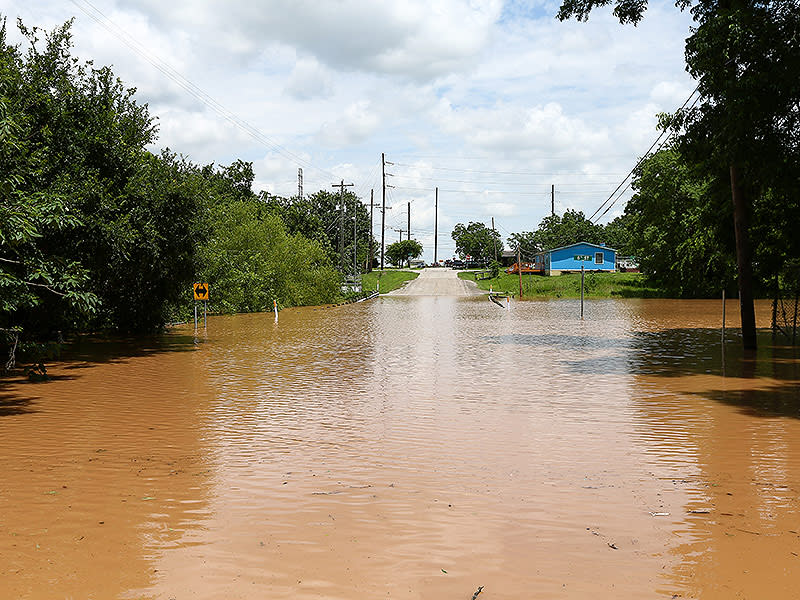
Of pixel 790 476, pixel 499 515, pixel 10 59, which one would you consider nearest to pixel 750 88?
pixel 790 476

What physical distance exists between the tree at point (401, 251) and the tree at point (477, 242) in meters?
10.7

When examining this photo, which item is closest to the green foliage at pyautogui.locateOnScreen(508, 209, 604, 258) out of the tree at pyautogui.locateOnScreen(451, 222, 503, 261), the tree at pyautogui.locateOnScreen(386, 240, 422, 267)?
the tree at pyautogui.locateOnScreen(451, 222, 503, 261)

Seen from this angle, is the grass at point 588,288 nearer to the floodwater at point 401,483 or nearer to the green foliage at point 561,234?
the green foliage at point 561,234


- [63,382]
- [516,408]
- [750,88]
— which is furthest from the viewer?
[750,88]

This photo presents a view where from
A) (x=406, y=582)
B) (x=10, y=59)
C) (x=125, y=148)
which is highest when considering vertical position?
(x=10, y=59)

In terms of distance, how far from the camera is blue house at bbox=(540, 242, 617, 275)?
4008 inches

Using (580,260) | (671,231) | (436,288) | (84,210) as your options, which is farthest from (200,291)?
(580,260)

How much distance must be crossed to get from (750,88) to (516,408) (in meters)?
10.9

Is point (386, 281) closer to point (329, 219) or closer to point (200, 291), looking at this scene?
point (329, 219)

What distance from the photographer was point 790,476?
908 cm

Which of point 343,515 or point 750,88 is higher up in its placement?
point 750,88

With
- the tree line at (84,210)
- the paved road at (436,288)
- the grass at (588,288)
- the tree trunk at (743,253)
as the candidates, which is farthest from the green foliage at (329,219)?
the tree trunk at (743,253)

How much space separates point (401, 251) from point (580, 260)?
78226mm

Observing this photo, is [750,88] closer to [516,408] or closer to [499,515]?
[516,408]
